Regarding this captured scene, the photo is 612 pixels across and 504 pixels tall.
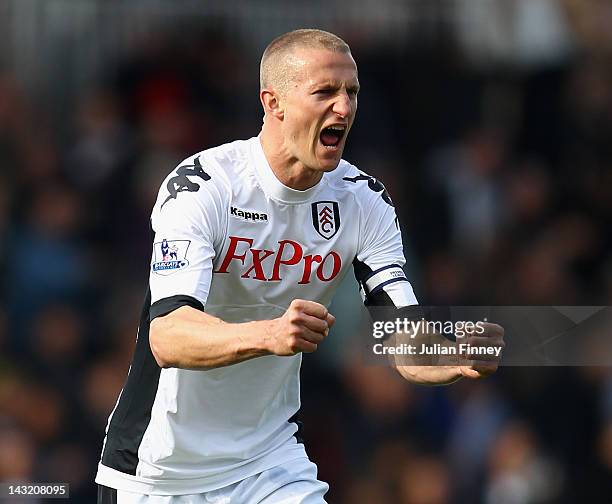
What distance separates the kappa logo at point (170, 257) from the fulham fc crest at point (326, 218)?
72 cm

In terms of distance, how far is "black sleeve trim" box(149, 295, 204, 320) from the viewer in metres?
5.33

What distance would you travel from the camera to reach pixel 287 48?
5.85m

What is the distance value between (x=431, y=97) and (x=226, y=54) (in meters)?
1.91

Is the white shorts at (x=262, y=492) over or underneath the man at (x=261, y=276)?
underneath

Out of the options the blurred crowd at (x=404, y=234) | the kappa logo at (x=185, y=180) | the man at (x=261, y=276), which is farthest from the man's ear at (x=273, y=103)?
the blurred crowd at (x=404, y=234)

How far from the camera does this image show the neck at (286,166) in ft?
19.5

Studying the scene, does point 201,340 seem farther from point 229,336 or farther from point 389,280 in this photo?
point 389,280

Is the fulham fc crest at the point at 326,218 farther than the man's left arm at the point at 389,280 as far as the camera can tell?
Yes

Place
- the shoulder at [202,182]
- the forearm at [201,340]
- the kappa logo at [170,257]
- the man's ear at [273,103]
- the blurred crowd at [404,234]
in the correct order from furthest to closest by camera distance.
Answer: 1. the blurred crowd at [404,234]
2. the man's ear at [273,103]
3. the shoulder at [202,182]
4. the kappa logo at [170,257]
5. the forearm at [201,340]

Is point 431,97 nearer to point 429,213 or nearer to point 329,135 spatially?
point 429,213

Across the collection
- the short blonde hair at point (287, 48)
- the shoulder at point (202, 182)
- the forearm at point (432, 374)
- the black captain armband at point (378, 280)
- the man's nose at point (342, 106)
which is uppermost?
the short blonde hair at point (287, 48)

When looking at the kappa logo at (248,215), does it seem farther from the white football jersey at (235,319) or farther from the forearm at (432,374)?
the forearm at (432,374)

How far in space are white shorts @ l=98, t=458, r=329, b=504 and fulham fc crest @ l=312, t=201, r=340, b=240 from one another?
1.00m

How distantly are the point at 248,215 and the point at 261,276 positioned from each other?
261 mm
